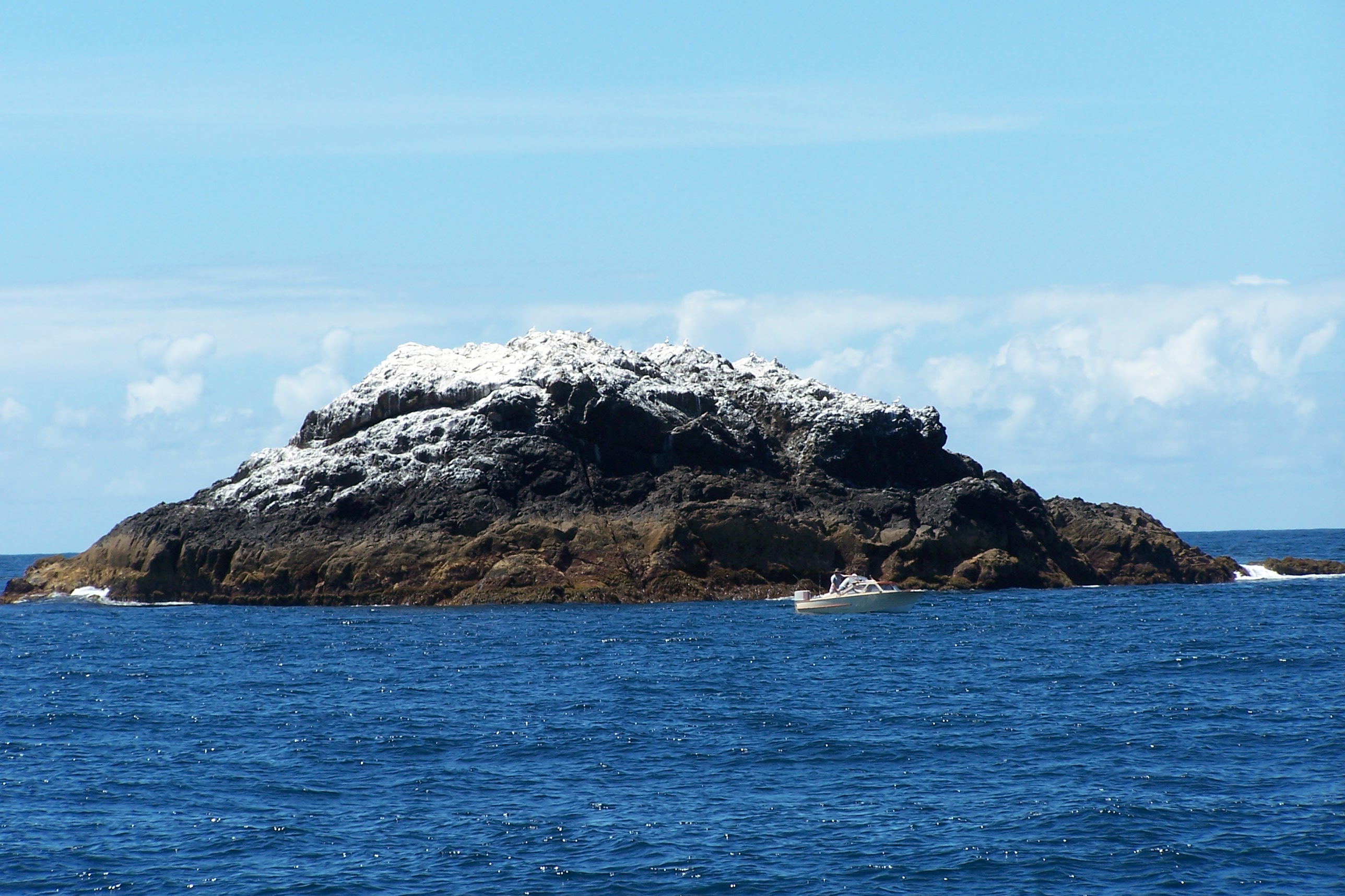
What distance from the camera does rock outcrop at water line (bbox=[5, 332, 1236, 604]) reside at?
6681 centimetres

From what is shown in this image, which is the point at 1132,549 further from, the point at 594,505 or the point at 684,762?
the point at 684,762

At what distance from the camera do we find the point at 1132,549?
256 ft

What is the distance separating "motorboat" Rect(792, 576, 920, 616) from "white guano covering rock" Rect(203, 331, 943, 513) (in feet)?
48.2

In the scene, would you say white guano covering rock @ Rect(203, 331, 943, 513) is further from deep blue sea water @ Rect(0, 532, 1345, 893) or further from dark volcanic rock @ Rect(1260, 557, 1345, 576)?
dark volcanic rock @ Rect(1260, 557, 1345, 576)

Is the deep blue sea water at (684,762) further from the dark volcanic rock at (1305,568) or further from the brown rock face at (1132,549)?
the dark volcanic rock at (1305,568)

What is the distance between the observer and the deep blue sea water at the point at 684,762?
22.0 metres

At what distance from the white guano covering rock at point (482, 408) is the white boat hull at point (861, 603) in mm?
15234

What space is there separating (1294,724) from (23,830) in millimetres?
27044

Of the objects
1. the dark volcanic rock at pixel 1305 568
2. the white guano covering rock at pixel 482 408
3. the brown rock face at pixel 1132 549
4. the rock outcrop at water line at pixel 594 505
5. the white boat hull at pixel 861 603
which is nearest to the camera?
the white boat hull at pixel 861 603

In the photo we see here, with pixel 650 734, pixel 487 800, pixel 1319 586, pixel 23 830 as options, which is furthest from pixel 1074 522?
pixel 23 830

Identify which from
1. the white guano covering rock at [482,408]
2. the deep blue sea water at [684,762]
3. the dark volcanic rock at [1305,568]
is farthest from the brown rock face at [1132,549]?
the deep blue sea water at [684,762]

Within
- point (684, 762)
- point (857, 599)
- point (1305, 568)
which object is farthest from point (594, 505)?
point (1305, 568)

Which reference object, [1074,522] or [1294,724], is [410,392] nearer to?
[1074,522]

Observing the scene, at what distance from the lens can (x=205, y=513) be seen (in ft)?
242
